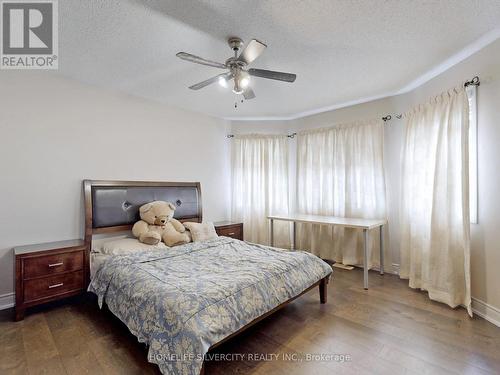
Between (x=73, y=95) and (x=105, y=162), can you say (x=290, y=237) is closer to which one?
(x=105, y=162)

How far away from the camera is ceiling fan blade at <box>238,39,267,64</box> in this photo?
5.79 feet

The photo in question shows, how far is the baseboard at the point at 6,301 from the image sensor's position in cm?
252

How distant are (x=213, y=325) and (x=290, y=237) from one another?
3.17 metres

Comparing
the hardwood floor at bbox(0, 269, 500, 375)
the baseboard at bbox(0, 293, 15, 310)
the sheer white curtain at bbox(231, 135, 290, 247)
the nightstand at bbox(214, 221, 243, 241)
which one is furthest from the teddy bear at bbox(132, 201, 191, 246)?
the sheer white curtain at bbox(231, 135, 290, 247)

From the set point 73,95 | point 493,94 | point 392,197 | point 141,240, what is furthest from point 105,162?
point 493,94

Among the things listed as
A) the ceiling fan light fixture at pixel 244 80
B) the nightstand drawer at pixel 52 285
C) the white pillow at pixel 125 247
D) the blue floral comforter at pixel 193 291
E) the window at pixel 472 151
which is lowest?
the nightstand drawer at pixel 52 285

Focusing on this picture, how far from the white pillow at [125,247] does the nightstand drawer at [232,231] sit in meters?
1.06

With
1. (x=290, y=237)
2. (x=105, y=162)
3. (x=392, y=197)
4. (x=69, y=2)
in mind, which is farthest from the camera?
(x=290, y=237)

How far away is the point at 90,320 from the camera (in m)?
2.32

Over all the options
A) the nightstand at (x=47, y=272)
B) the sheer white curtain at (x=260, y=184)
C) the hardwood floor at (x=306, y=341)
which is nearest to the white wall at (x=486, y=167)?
the hardwood floor at (x=306, y=341)

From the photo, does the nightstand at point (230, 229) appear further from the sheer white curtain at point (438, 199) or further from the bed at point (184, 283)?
the sheer white curtain at point (438, 199)

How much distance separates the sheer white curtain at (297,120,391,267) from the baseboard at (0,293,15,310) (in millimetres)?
3902

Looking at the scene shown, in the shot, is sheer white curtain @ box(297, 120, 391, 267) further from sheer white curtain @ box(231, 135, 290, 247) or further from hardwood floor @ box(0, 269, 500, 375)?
hardwood floor @ box(0, 269, 500, 375)

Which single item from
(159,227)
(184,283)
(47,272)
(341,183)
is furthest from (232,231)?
(47,272)
